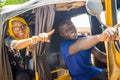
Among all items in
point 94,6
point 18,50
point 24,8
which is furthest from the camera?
point 18,50

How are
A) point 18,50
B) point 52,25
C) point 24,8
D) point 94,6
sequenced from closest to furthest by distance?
point 94,6, point 24,8, point 52,25, point 18,50

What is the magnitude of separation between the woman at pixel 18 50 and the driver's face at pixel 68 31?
456 millimetres

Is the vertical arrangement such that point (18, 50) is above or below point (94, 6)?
below

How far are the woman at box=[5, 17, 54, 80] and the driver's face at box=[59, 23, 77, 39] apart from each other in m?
0.46

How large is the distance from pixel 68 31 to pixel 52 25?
0.76ft

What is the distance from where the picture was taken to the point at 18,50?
13.5 feet

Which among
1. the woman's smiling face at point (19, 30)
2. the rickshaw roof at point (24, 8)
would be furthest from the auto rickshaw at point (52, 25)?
the woman's smiling face at point (19, 30)

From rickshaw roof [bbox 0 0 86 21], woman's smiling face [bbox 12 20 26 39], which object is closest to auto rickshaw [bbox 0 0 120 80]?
rickshaw roof [bbox 0 0 86 21]

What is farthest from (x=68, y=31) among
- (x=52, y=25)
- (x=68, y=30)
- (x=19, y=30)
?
(x=19, y=30)

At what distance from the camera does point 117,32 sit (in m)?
3.19

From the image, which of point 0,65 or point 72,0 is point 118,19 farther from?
point 0,65

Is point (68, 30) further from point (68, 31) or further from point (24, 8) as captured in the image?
point (24, 8)

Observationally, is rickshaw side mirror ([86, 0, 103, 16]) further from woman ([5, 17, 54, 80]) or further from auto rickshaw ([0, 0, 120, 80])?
woman ([5, 17, 54, 80])

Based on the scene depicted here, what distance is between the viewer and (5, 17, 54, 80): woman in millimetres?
3936
